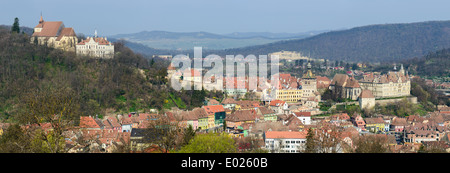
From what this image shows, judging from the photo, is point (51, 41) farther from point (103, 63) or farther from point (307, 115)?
point (307, 115)

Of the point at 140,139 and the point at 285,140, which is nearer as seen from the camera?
the point at 140,139

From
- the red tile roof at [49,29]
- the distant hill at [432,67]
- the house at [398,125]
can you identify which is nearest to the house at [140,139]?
the house at [398,125]

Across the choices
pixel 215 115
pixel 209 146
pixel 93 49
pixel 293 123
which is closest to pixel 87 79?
pixel 93 49

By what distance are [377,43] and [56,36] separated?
5852 inches

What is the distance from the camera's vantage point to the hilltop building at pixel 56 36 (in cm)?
4941

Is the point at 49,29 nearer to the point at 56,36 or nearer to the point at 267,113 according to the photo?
the point at 56,36

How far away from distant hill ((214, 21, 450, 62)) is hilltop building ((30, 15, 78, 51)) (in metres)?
106

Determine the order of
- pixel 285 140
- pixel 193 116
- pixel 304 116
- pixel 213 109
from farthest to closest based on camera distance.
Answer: pixel 304 116 → pixel 213 109 → pixel 193 116 → pixel 285 140

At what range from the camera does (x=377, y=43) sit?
597 feet

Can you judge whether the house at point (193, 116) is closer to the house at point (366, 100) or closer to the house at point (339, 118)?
the house at point (339, 118)

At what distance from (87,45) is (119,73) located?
4.73m

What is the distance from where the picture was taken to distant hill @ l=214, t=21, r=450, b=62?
164m

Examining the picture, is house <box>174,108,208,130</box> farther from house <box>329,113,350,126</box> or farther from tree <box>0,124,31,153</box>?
tree <box>0,124,31,153</box>

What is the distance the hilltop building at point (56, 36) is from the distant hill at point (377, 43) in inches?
4184
